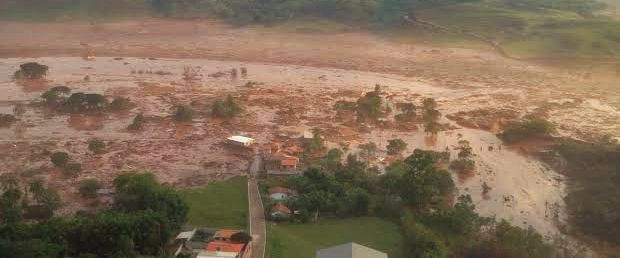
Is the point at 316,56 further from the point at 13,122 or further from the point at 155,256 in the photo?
the point at 155,256

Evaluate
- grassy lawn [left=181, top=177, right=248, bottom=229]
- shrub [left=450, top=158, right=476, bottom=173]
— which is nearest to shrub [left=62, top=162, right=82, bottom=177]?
grassy lawn [left=181, top=177, right=248, bottom=229]

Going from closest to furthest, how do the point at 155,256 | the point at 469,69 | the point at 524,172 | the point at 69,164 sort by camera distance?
the point at 155,256 < the point at 69,164 < the point at 524,172 < the point at 469,69

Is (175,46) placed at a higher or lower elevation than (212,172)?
higher

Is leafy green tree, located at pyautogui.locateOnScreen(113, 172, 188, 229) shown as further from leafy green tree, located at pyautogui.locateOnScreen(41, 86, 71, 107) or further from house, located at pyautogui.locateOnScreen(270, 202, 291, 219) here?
leafy green tree, located at pyautogui.locateOnScreen(41, 86, 71, 107)

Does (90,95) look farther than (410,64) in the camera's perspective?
No

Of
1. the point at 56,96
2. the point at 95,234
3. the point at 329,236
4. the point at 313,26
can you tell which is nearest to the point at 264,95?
the point at 56,96

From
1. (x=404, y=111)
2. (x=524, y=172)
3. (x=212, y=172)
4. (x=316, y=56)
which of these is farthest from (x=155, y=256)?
(x=316, y=56)

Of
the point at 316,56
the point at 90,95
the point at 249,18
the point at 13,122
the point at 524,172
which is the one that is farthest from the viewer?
the point at 249,18
